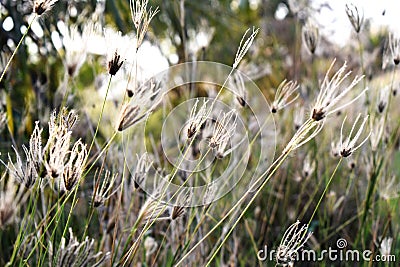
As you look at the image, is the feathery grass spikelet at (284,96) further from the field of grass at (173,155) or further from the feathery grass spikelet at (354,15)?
the feathery grass spikelet at (354,15)

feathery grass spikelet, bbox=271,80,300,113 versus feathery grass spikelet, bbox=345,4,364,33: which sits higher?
feathery grass spikelet, bbox=345,4,364,33

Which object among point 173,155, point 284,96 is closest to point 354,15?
point 284,96

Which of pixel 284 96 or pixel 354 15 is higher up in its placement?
pixel 354 15

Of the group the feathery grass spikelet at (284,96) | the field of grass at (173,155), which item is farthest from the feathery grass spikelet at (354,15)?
the feathery grass spikelet at (284,96)

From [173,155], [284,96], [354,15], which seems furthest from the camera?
[173,155]

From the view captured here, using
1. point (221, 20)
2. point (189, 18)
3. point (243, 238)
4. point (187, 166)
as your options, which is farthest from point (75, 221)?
point (221, 20)

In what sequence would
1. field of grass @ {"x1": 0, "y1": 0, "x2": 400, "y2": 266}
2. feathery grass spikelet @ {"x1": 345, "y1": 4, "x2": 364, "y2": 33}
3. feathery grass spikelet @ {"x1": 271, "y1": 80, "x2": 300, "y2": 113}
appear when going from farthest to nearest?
feathery grass spikelet @ {"x1": 345, "y1": 4, "x2": 364, "y2": 33} → feathery grass spikelet @ {"x1": 271, "y1": 80, "x2": 300, "y2": 113} → field of grass @ {"x1": 0, "y1": 0, "x2": 400, "y2": 266}

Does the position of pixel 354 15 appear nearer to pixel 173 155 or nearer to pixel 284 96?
pixel 284 96

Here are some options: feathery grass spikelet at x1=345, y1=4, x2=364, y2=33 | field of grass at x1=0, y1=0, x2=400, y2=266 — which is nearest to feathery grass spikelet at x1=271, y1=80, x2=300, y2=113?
field of grass at x1=0, y1=0, x2=400, y2=266

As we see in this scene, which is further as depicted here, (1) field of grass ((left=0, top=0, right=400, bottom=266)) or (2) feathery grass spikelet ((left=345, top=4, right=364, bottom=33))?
(2) feathery grass spikelet ((left=345, top=4, right=364, bottom=33))

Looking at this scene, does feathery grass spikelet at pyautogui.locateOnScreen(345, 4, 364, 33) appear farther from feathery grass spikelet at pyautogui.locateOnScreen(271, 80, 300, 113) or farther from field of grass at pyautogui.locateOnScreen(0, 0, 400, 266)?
feathery grass spikelet at pyautogui.locateOnScreen(271, 80, 300, 113)

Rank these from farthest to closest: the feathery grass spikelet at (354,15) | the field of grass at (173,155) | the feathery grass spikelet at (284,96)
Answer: the feathery grass spikelet at (354,15), the feathery grass spikelet at (284,96), the field of grass at (173,155)

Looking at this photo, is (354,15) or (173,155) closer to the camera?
(354,15)

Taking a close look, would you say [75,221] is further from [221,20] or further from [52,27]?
[221,20]
